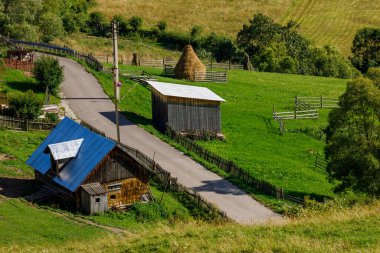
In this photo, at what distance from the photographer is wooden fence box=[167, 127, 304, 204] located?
39.8 meters

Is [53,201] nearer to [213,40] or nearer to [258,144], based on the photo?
[258,144]

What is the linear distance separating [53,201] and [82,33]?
232 feet

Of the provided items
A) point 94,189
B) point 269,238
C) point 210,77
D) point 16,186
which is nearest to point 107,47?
point 210,77

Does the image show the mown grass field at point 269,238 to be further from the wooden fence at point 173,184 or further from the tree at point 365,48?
the tree at point 365,48

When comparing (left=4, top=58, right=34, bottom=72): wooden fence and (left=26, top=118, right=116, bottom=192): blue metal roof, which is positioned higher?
(left=4, top=58, right=34, bottom=72): wooden fence

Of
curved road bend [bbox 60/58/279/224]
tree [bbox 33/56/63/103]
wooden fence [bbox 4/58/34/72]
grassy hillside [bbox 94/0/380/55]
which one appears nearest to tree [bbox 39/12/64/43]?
curved road bend [bbox 60/58/279/224]

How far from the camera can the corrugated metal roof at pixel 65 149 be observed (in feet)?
125

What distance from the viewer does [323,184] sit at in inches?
1725

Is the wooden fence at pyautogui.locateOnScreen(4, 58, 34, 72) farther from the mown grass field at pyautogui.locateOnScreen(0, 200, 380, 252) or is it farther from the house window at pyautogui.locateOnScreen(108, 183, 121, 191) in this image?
the mown grass field at pyautogui.locateOnScreen(0, 200, 380, 252)

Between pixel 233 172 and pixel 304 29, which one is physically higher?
pixel 304 29

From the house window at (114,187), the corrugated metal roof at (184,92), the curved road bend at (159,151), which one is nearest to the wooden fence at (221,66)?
the curved road bend at (159,151)

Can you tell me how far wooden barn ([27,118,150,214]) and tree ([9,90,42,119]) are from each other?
1211cm

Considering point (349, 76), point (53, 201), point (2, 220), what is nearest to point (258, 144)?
point (53, 201)

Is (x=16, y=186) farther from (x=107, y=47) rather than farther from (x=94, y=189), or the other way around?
(x=107, y=47)
